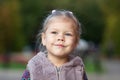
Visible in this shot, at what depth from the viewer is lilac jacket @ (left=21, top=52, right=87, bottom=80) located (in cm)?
435

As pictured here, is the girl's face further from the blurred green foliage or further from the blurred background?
the blurred green foliage

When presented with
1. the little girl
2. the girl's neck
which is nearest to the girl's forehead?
the little girl

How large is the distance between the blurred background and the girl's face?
70.7 ft

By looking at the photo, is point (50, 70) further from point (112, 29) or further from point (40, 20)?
point (40, 20)

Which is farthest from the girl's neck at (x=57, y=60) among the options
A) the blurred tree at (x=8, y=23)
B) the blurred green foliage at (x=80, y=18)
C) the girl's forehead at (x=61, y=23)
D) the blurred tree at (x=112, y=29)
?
the blurred tree at (x=112, y=29)

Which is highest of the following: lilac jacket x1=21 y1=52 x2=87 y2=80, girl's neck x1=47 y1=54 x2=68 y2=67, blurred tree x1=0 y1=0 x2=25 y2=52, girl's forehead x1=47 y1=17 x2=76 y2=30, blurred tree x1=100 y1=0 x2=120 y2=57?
blurred tree x1=100 y1=0 x2=120 y2=57

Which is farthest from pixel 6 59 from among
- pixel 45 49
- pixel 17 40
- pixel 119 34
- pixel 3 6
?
pixel 45 49

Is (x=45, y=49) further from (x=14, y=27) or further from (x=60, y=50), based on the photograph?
(x=14, y=27)

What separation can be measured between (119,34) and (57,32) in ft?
125

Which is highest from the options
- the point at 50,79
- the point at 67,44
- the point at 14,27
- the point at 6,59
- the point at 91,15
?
the point at 91,15

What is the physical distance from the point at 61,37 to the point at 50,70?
274mm

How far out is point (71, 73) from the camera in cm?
443

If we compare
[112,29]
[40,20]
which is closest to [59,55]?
[112,29]

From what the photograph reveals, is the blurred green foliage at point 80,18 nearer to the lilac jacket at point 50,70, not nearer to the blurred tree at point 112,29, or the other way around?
the blurred tree at point 112,29
